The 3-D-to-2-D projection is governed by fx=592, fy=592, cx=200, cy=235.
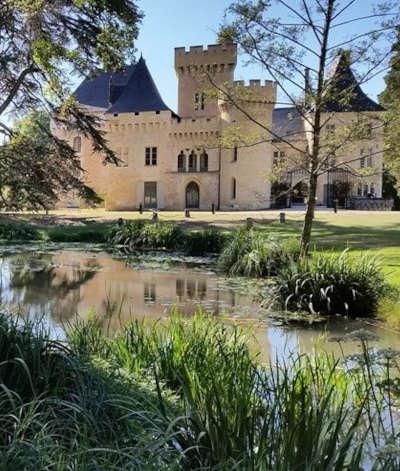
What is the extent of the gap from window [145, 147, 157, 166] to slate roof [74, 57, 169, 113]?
314cm

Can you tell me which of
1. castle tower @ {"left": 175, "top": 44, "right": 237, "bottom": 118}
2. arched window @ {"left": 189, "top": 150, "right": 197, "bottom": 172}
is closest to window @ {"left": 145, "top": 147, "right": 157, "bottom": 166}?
arched window @ {"left": 189, "top": 150, "right": 197, "bottom": 172}

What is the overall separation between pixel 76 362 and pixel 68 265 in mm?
12414

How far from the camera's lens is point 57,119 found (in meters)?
21.8

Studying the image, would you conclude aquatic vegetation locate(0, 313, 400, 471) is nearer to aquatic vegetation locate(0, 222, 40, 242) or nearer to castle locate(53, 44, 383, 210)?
aquatic vegetation locate(0, 222, 40, 242)

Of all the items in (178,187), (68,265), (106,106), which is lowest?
(68,265)

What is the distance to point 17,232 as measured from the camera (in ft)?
79.6

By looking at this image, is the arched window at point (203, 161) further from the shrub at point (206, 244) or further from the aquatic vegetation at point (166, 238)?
the shrub at point (206, 244)

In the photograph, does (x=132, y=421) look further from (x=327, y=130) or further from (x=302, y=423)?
(x=327, y=130)

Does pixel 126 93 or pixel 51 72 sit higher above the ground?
pixel 126 93

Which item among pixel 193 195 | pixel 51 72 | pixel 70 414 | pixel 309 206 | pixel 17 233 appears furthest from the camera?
pixel 193 195

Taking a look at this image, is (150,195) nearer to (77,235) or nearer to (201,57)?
(201,57)

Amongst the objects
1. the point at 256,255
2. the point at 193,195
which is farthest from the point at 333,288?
the point at 193,195

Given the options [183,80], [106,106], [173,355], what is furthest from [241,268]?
[106,106]

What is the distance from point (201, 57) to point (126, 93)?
739 centimetres
